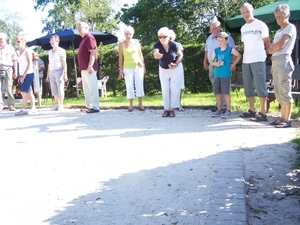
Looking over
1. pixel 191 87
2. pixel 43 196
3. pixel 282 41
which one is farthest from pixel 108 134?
pixel 191 87

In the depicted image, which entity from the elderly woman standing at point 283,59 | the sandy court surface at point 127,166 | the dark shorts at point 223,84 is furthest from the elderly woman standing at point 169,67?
the elderly woman standing at point 283,59

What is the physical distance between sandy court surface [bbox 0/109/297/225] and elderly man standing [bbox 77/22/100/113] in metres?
1.35

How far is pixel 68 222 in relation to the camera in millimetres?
2820

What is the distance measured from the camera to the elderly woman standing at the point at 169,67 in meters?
7.21

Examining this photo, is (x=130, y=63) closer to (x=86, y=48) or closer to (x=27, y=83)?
(x=86, y=48)

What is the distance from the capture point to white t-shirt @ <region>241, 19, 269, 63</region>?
6168mm

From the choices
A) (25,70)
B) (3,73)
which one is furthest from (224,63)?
(3,73)

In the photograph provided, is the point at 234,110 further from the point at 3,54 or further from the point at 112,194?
the point at 3,54

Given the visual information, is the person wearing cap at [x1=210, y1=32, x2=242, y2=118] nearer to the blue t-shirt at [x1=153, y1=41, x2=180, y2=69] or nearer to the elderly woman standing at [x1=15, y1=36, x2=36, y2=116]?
the blue t-shirt at [x1=153, y1=41, x2=180, y2=69]

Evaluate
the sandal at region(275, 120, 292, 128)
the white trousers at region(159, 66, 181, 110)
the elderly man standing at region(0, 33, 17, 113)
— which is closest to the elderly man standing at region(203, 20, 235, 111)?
the white trousers at region(159, 66, 181, 110)

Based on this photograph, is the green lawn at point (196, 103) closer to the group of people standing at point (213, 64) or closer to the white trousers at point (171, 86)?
Answer: the group of people standing at point (213, 64)

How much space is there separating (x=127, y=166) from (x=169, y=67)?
343 centimetres

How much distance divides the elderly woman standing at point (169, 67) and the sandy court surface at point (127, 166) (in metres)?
0.57

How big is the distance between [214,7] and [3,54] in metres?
17.4
